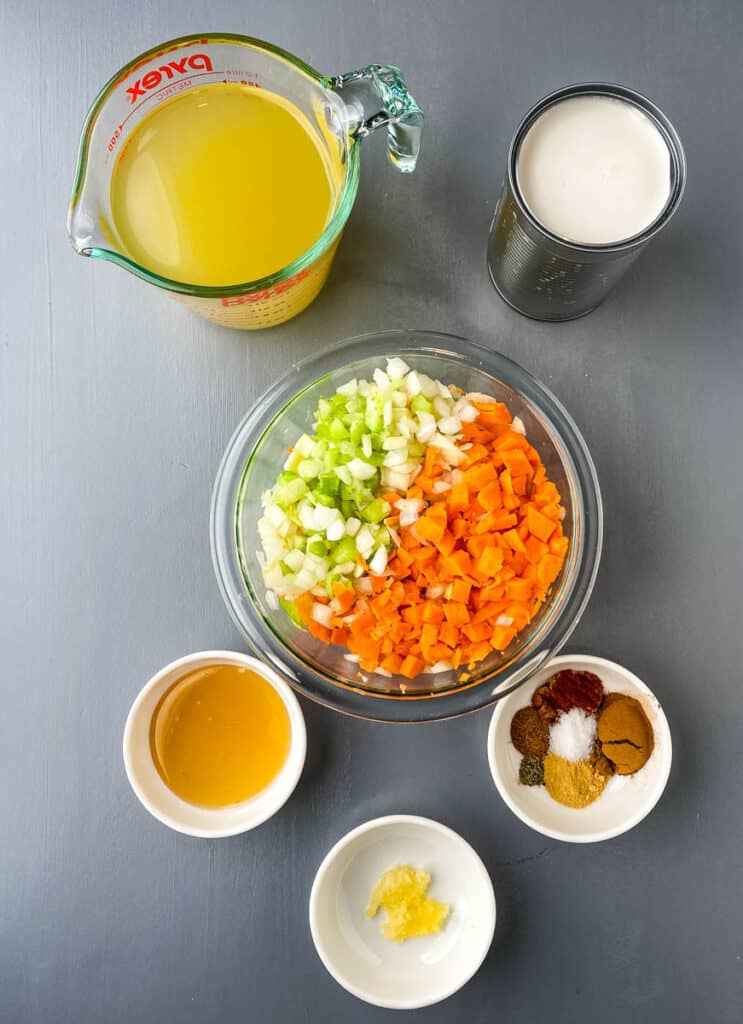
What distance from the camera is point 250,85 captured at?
1173mm

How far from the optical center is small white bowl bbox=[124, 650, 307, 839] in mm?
1362

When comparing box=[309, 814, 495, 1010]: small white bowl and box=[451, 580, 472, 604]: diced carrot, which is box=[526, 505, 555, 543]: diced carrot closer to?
box=[451, 580, 472, 604]: diced carrot

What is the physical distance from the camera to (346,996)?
145 centimetres

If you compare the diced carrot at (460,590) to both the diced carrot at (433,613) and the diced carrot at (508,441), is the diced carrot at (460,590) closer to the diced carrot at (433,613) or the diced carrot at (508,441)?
the diced carrot at (433,613)

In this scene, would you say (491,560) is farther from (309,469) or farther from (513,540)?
(309,469)

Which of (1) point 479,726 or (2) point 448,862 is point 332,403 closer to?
(1) point 479,726

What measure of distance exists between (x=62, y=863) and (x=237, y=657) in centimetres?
54

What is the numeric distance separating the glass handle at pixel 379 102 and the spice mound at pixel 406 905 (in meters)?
1.23

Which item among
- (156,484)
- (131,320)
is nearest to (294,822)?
(156,484)

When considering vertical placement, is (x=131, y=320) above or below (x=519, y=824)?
above

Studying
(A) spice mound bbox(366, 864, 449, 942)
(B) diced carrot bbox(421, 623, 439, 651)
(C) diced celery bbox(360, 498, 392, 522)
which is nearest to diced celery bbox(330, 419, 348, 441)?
(C) diced celery bbox(360, 498, 392, 522)

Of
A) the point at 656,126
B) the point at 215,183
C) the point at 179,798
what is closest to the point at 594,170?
the point at 656,126

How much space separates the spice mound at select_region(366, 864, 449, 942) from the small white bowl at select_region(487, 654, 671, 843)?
228mm

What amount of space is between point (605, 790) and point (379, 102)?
46.8 inches
